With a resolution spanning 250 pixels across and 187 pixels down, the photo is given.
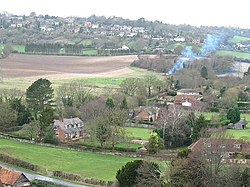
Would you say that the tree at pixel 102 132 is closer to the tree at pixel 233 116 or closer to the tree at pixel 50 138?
Result: the tree at pixel 50 138

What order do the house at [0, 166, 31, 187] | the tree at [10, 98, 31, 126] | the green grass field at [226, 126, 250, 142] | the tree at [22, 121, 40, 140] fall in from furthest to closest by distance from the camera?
the tree at [10, 98, 31, 126] → the green grass field at [226, 126, 250, 142] → the tree at [22, 121, 40, 140] → the house at [0, 166, 31, 187]

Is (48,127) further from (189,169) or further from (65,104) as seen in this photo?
(189,169)

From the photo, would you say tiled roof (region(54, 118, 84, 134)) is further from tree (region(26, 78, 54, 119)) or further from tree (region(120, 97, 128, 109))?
tree (region(120, 97, 128, 109))

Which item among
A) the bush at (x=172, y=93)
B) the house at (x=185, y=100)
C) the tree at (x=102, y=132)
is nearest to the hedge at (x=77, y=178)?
the tree at (x=102, y=132)

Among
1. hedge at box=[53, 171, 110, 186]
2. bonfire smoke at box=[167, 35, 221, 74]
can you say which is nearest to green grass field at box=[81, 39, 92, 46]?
bonfire smoke at box=[167, 35, 221, 74]

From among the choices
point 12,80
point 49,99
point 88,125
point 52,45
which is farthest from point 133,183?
point 52,45

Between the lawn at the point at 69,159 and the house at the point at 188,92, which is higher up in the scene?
the house at the point at 188,92

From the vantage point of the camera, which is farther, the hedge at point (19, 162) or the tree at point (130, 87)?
the tree at point (130, 87)

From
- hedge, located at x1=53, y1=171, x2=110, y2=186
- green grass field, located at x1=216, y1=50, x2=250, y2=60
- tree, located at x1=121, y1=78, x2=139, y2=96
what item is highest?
green grass field, located at x1=216, y1=50, x2=250, y2=60
